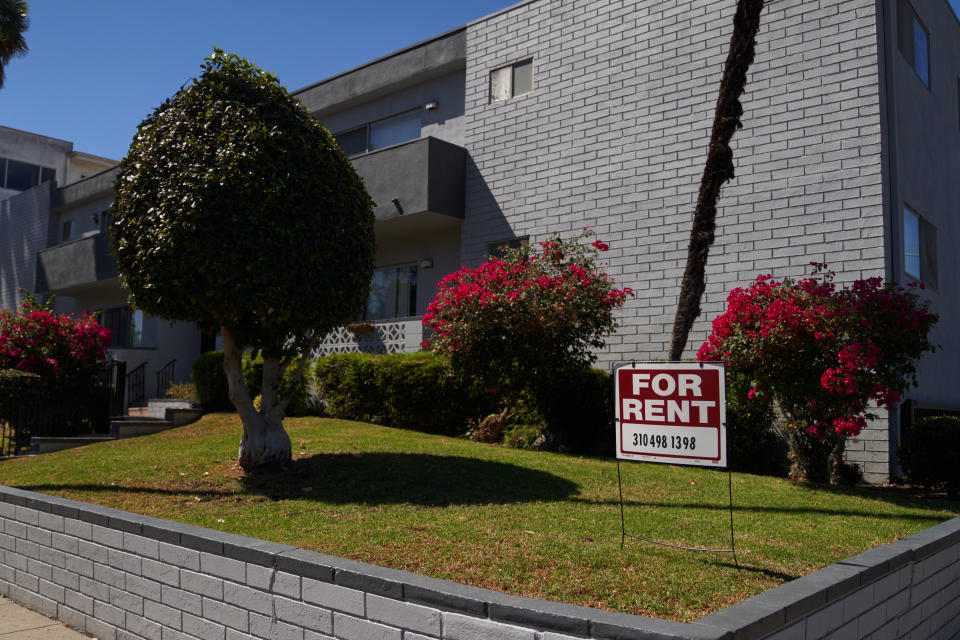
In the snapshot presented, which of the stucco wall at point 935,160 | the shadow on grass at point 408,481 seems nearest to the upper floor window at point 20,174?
the shadow on grass at point 408,481

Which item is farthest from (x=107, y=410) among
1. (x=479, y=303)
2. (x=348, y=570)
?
(x=348, y=570)

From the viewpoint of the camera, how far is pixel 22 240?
27.0m

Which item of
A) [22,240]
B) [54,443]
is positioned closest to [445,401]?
[54,443]

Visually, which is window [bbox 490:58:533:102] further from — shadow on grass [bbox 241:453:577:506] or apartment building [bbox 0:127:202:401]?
apartment building [bbox 0:127:202:401]

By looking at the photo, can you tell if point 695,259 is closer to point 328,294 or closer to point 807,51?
point 807,51

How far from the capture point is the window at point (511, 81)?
1473 centimetres

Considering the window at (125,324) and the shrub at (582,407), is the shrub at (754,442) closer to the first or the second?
the shrub at (582,407)

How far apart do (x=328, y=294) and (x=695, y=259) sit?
5.91 meters

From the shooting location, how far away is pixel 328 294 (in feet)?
26.0

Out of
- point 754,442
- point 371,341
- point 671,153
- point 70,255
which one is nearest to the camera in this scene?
point 754,442

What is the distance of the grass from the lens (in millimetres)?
4555

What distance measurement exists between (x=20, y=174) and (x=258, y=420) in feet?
99.9

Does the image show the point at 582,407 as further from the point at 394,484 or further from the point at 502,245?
the point at 394,484

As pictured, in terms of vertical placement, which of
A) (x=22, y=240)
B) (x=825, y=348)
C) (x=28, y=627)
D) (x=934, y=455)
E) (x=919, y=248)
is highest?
(x=22, y=240)
